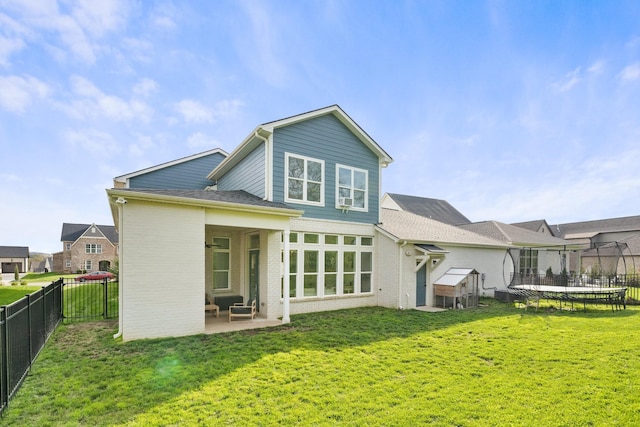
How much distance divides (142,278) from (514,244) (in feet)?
60.6

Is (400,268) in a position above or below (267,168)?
below

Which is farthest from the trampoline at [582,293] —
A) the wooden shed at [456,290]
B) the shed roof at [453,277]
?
the shed roof at [453,277]

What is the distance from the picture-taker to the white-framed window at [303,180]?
439 inches

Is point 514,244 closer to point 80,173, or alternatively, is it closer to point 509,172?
point 509,172

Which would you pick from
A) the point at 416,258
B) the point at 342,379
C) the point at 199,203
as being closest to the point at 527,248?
the point at 416,258

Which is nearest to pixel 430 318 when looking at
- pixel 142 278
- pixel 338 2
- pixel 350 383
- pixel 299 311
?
pixel 299 311

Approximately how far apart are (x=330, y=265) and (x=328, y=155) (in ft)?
13.9

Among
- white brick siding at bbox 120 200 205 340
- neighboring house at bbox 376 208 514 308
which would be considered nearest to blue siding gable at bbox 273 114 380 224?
neighboring house at bbox 376 208 514 308

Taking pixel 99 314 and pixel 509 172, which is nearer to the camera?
pixel 99 314

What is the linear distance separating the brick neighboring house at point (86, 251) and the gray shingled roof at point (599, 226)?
64.0 m

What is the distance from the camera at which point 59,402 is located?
15.0ft

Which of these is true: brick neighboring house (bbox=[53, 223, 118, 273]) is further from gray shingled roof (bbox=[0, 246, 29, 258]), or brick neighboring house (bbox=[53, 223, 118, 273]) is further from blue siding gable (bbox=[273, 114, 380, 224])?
blue siding gable (bbox=[273, 114, 380, 224])

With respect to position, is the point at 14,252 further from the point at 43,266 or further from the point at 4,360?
the point at 4,360

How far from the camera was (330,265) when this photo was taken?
12.1 meters
